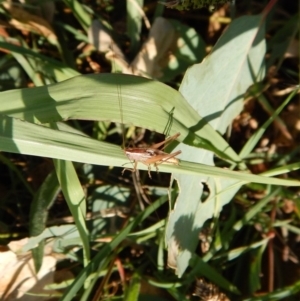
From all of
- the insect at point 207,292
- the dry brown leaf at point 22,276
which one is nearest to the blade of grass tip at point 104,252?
the dry brown leaf at point 22,276

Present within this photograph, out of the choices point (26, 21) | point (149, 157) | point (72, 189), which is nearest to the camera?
point (149, 157)

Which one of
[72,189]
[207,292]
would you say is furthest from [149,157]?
[207,292]

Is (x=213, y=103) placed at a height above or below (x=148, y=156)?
above

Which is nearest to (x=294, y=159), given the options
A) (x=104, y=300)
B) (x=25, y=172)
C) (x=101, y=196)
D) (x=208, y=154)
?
(x=208, y=154)

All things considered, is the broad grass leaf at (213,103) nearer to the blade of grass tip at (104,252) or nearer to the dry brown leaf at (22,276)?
the blade of grass tip at (104,252)

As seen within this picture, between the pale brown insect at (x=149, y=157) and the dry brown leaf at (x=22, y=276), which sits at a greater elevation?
the pale brown insect at (x=149, y=157)

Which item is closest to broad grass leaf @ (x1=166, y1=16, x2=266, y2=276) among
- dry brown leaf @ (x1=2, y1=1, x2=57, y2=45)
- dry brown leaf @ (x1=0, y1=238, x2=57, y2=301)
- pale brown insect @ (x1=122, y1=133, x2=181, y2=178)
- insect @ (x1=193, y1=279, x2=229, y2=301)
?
insect @ (x1=193, y1=279, x2=229, y2=301)

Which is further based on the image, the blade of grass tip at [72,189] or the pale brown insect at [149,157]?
the blade of grass tip at [72,189]

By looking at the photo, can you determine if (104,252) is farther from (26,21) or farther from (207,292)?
(26,21)

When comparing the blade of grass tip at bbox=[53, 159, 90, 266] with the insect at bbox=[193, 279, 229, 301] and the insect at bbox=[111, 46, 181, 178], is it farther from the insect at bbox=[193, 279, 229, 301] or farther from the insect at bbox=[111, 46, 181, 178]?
the insect at bbox=[193, 279, 229, 301]

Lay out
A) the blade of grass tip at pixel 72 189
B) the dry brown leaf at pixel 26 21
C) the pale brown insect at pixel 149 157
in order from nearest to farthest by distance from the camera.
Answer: the pale brown insect at pixel 149 157 → the blade of grass tip at pixel 72 189 → the dry brown leaf at pixel 26 21
